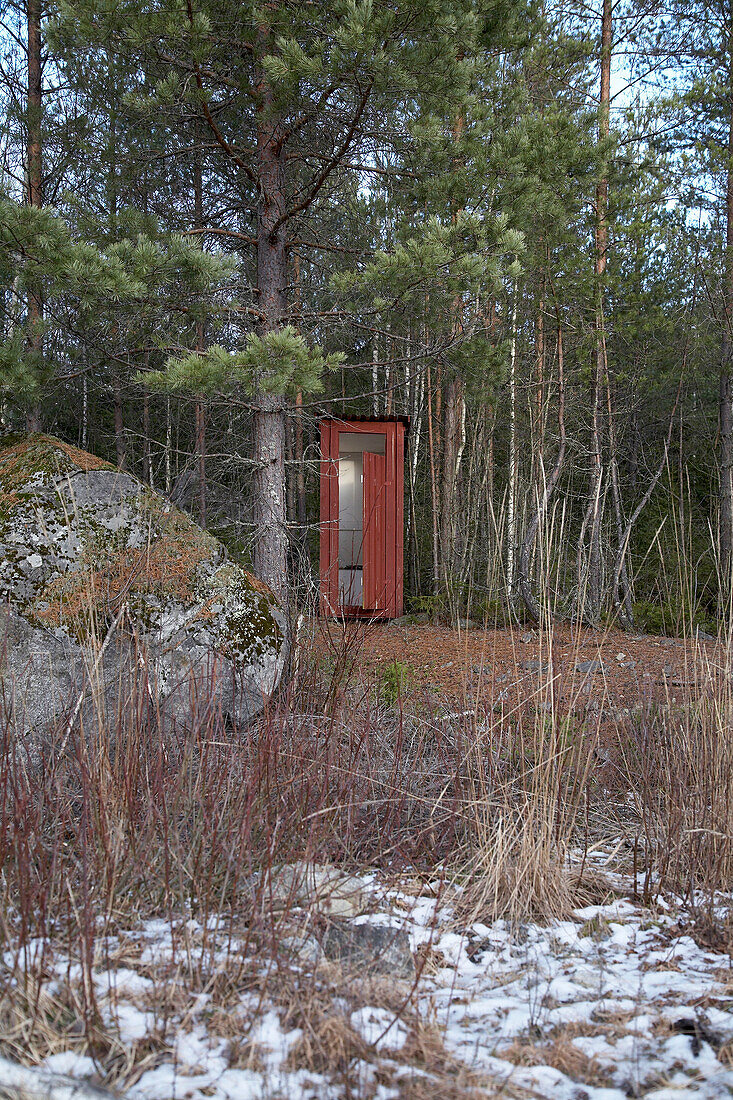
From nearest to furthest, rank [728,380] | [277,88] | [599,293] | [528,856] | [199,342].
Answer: [528,856]
[277,88]
[199,342]
[599,293]
[728,380]

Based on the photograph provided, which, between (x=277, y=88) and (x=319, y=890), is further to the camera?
(x=277, y=88)

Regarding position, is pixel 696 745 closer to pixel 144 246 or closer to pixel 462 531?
pixel 144 246

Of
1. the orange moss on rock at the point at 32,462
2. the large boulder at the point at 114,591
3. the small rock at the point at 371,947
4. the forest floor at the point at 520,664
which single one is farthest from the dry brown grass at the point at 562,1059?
the orange moss on rock at the point at 32,462

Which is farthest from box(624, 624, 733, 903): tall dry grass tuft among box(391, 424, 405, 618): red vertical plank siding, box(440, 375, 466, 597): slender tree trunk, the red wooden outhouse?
box(391, 424, 405, 618): red vertical plank siding

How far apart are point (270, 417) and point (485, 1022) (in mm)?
3850

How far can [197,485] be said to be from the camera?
8.23m

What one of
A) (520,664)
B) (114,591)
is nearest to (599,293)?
(520,664)

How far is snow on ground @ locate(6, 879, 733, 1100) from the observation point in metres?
1.51

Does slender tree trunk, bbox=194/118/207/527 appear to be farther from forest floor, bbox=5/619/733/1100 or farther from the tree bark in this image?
the tree bark

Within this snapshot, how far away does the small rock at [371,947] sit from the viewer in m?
1.91

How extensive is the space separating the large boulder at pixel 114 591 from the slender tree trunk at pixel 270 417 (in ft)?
3.58

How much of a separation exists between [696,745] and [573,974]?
3.47ft

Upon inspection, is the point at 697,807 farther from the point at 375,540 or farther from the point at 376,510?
the point at 376,510

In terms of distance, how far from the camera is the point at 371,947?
6.63 feet
